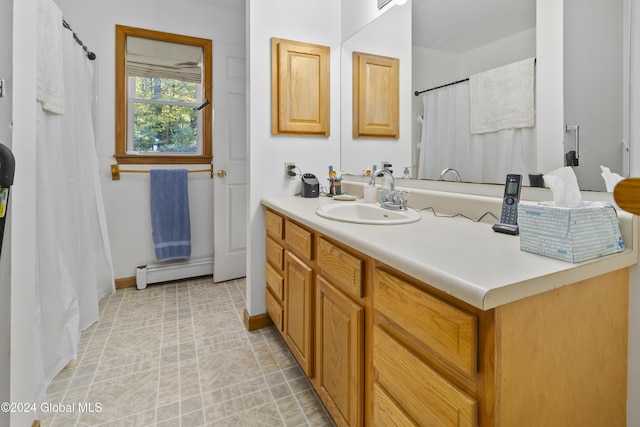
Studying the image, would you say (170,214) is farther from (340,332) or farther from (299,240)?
(340,332)

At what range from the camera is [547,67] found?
3.50ft

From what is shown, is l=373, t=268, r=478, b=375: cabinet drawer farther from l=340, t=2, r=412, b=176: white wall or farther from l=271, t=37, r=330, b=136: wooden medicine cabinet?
l=271, t=37, r=330, b=136: wooden medicine cabinet

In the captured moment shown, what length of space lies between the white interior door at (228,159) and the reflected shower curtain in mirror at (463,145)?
1827 mm

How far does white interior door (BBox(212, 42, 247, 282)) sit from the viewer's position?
2830 millimetres

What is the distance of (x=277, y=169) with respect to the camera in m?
2.06

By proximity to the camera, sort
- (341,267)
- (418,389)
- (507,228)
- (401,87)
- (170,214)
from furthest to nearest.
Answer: (170,214) → (401,87) → (341,267) → (507,228) → (418,389)

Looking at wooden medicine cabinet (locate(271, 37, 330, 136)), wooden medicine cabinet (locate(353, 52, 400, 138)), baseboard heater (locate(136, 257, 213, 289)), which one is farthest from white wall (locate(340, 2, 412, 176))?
baseboard heater (locate(136, 257, 213, 289))

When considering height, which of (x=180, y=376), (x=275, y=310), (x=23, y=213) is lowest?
(x=180, y=376)

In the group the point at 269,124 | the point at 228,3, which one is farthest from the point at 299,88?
the point at 228,3

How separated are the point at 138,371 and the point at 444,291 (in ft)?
5.48

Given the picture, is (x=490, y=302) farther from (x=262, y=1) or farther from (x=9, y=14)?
(x=262, y=1)

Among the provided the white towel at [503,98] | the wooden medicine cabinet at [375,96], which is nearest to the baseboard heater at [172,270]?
the wooden medicine cabinet at [375,96]

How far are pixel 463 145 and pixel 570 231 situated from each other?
767 mm

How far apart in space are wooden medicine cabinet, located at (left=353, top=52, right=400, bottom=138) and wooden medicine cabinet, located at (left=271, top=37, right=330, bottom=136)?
0.69 ft
